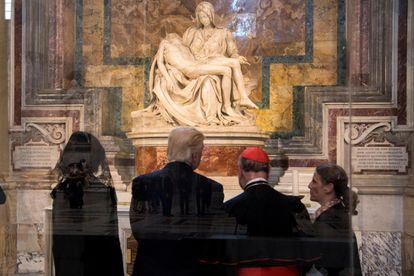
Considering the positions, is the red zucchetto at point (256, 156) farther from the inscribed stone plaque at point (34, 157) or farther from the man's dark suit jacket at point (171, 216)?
the inscribed stone plaque at point (34, 157)

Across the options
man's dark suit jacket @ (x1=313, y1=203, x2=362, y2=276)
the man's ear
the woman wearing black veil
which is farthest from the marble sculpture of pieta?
the man's ear

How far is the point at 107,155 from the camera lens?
5836 millimetres

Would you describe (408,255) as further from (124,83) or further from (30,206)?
(30,206)

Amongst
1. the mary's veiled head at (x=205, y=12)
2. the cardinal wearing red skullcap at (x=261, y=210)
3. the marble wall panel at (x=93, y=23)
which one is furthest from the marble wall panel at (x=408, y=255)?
the marble wall panel at (x=93, y=23)

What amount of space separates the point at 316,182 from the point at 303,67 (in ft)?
9.64

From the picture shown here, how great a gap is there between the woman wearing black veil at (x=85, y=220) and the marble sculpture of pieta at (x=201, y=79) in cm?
123

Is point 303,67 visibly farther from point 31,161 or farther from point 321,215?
point 321,215

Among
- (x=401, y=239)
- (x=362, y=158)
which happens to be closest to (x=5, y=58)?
(x=362, y=158)

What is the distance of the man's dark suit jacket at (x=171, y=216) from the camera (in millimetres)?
3838

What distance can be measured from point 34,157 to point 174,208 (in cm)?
180

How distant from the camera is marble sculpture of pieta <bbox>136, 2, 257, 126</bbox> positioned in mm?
6191

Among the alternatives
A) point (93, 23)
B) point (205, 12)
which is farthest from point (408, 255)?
point (93, 23)

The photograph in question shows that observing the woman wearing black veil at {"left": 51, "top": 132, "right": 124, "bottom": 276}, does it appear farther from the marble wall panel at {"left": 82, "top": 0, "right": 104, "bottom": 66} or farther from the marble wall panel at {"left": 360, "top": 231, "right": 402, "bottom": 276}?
the marble wall panel at {"left": 360, "top": 231, "right": 402, "bottom": 276}

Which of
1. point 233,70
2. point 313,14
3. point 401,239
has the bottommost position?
point 401,239
